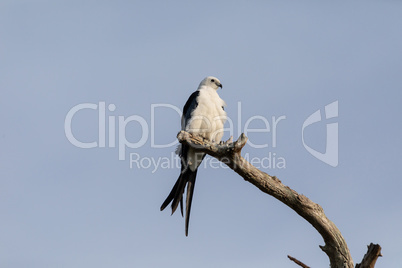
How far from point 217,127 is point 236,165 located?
5.69 ft

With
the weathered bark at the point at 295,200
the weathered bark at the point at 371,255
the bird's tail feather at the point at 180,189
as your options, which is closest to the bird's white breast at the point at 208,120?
the bird's tail feather at the point at 180,189

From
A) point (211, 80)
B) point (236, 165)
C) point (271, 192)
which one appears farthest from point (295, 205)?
point (211, 80)

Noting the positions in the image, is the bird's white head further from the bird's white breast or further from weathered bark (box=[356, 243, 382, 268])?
weathered bark (box=[356, 243, 382, 268])

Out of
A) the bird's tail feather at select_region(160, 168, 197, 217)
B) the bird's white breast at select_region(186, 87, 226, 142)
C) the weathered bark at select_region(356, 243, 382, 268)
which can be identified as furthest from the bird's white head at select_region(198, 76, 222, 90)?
the weathered bark at select_region(356, 243, 382, 268)

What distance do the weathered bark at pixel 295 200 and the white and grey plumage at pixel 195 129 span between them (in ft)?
4.91

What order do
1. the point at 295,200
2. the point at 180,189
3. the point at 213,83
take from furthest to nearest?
1. the point at 213,83
2. the point at 180,189
3. the point at 295,200

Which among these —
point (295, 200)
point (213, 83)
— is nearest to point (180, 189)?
point (213, 83)

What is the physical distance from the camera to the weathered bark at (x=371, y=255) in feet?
14.5

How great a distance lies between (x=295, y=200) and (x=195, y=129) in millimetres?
1961

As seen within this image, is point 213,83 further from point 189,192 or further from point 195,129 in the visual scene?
point 189,192

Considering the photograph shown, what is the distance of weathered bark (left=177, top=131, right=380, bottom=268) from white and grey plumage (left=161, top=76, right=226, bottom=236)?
4.91 ft

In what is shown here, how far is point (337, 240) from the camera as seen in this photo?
16.0 ft

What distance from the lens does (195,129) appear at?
6.45 metres

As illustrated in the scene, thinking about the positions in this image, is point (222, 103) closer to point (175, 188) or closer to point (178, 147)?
point (178, 147)
